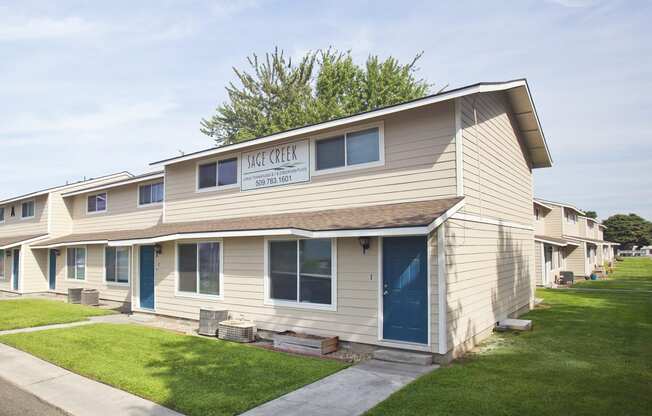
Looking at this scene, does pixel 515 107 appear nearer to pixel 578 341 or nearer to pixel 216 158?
pixel 578 341

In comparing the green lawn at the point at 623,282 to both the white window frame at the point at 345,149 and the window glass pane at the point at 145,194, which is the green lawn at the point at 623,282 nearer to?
the white window frame at the point at 345,149

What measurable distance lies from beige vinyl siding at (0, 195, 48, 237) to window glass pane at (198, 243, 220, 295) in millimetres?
14373

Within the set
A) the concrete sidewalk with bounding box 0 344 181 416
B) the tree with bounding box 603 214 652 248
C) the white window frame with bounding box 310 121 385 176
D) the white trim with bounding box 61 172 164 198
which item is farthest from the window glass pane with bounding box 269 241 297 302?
the tree with bounding box 603 214 652 248

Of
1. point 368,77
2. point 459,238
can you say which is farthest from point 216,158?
point 368,77

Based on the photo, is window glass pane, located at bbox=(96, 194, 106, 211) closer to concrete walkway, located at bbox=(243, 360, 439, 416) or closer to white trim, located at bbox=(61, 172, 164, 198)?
white trim, located at bbox=(61, 172, 164, 198)

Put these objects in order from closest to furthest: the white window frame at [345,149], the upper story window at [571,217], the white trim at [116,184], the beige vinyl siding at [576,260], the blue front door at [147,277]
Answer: the white window frame at [345,149] < the blue front door at [147,277] < the white trim at [116,184] < the beige vinyl siding at [576,260] < the upper story window at [571,217]

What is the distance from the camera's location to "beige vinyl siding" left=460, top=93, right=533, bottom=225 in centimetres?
966

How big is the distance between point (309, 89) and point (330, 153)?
25.5m

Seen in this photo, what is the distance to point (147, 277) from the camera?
15.1 m

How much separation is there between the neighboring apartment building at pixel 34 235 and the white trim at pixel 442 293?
20.7 metres

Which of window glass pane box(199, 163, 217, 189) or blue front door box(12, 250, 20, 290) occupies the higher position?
window glass pane box(199, 163, 217, 189)

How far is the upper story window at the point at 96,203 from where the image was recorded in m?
20.5

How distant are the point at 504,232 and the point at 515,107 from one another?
3890mm

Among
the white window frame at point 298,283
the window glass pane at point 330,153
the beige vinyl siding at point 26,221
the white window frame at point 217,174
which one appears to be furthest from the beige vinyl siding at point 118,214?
the window glass pane at point 330,153
